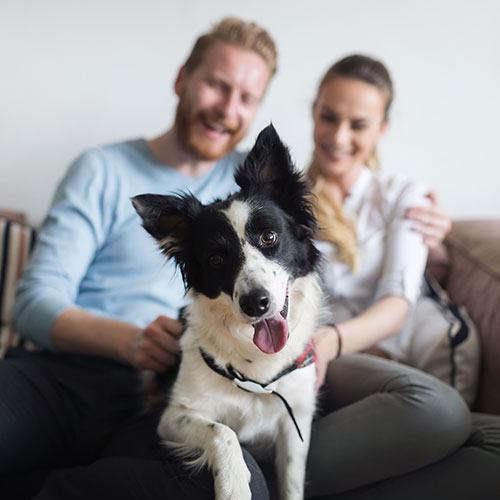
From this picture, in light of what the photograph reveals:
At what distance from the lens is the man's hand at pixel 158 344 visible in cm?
141

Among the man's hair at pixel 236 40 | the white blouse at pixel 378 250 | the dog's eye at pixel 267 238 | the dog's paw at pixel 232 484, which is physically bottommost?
the dog's paw at pixel 232 484

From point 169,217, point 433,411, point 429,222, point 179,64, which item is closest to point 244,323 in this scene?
point 169,217

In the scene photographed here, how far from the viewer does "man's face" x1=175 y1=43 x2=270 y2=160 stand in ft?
6.10

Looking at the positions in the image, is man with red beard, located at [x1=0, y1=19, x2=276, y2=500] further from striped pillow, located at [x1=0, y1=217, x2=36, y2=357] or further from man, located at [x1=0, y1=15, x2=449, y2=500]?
striped pillow, located at [x1=0, y1=217, x2=36, y2=357]

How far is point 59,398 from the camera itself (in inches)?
57.1

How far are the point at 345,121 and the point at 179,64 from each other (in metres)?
1.15

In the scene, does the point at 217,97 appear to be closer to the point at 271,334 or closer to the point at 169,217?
the point at 169,217

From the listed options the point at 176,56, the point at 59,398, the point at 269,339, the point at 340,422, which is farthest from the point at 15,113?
the point at 340,422

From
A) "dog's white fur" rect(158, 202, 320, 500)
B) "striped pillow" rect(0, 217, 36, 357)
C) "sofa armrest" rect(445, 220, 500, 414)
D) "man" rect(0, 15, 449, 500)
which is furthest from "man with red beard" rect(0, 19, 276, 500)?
"sofa armrest" rect(445, 220, 500, 414)

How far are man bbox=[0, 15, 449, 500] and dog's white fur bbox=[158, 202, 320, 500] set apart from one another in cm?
11

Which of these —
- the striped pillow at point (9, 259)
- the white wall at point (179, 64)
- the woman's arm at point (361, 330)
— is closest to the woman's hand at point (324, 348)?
the woman's arm at point (361, 330)

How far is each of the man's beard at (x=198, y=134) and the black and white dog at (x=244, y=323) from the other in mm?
657

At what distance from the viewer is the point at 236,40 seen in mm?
1871

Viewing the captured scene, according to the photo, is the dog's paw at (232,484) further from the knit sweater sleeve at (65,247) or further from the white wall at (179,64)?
the white wall at (179,64)
